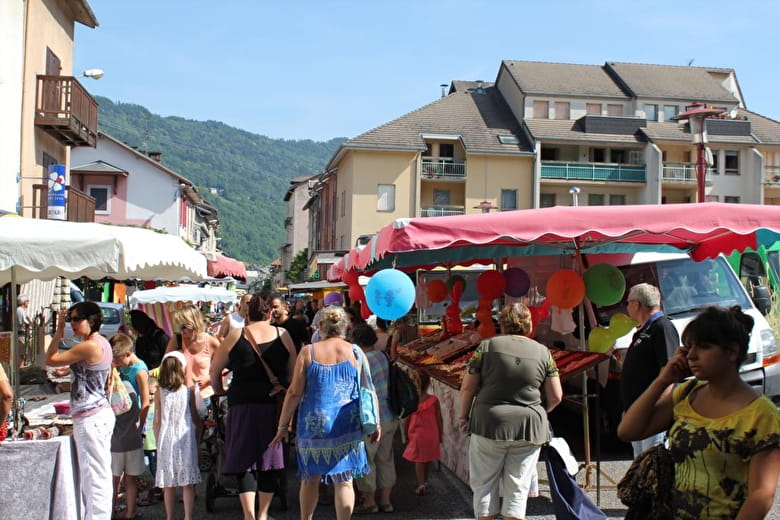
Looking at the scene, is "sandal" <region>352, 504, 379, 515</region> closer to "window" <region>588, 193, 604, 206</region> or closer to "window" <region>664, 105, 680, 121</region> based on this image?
"window" <region>588, 193, 604, 206</region>

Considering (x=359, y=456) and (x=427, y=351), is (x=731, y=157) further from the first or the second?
(x=359, y=456)

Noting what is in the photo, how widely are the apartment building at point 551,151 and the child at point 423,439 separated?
38.1 meters

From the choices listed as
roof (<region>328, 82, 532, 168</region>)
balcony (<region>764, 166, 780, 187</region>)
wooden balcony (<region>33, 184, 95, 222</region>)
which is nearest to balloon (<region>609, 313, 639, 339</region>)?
wooden balcony (<region>33, 184, 95, 222</region>)

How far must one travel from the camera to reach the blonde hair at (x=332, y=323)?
5613mm

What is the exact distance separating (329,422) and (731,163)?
5079 cm

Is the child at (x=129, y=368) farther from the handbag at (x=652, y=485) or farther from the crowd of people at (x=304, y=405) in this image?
the handbag at (x=652, y=485)

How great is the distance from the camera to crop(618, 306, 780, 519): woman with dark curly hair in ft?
8.89

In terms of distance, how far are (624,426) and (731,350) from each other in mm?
610

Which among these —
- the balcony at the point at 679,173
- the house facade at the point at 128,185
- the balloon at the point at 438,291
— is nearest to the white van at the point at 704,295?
the balloon at the point at 438,291

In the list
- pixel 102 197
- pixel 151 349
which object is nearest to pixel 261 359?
pixel 151 349

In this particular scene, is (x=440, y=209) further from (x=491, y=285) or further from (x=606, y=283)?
(x=606, y=283)

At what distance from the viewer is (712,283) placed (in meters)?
9.55

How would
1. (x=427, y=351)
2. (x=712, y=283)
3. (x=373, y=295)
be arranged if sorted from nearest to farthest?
(x=373, y=295) < (x=712, y=283) < (x=427, y=351)

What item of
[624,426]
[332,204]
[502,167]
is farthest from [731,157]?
[624,426]
